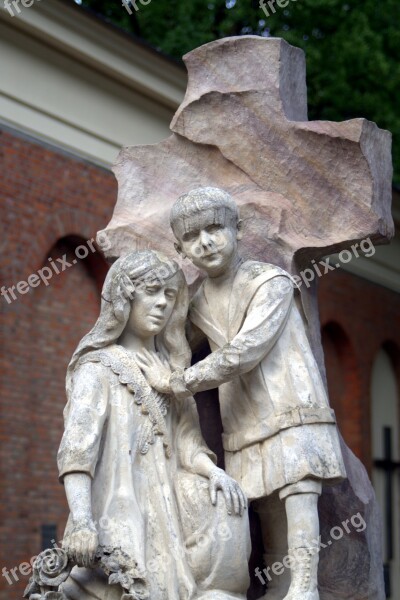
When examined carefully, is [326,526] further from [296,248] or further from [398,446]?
[398,446]

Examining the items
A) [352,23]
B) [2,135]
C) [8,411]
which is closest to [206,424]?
[8,411]

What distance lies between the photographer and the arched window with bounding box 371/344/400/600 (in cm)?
1644

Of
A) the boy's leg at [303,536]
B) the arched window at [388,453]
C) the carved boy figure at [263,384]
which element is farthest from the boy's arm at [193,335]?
the arched window at [388,453]

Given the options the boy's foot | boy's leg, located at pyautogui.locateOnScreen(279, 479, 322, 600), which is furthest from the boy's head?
the boy's foot

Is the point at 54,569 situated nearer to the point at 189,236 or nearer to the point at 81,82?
the point at 189,236

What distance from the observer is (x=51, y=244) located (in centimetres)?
1238

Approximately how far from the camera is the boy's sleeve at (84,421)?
6020 millimetres

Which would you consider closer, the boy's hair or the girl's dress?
the girl's dress

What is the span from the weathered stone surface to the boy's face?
1.98 feet

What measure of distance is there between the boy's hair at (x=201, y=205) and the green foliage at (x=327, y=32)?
→ 9.85 meters

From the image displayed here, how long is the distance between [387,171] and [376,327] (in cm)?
1009

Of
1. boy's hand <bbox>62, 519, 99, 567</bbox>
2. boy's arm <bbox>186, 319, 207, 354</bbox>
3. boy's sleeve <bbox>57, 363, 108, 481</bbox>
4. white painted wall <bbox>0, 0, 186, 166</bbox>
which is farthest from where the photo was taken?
white painted wall <bbox>0, 0, 186, 166</bbox>

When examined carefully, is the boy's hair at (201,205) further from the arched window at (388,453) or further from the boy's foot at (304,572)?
the arched window at (388,453)

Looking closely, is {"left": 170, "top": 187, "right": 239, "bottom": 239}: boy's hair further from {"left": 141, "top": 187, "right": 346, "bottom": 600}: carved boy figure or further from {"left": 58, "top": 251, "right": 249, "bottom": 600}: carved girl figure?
{"left": 58, "top": 251, "right": 249, "bottom": 600}: carved girl figure
